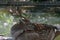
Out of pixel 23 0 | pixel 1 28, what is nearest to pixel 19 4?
pixel 23 0

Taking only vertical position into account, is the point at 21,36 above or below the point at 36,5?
below

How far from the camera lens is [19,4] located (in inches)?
22.1

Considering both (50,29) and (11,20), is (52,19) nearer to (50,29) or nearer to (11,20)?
(50,29)

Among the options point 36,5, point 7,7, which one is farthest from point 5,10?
point 36,5

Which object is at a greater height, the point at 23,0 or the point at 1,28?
the point at 23,0

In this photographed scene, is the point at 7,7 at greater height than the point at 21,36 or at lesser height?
greater

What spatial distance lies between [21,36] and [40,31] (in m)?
0.08

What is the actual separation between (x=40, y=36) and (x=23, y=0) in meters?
0.17

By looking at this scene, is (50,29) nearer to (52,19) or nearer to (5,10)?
(52,19)

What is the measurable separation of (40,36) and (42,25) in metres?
0.05

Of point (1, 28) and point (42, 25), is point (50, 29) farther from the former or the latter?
point (1, 28)

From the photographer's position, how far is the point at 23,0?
1.86ft

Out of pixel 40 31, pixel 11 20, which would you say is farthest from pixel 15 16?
pixel 40 31

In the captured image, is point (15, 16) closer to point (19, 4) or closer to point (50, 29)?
point (19, 4)
